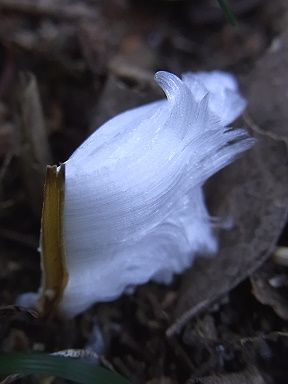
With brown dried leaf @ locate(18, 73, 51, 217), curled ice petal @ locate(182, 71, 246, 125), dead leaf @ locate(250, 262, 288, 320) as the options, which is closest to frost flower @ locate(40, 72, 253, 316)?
curled ice petal @ locate(182, 71, 246, 125)

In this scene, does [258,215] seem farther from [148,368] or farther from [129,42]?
[129,42]

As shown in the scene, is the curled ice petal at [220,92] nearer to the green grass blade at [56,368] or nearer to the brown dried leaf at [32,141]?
the brown dried leaf at [32,141]

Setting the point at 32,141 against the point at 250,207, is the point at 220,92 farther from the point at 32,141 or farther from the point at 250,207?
the point at 32,141

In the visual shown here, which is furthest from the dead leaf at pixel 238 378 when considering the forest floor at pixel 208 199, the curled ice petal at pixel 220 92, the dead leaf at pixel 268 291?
the curled ice petal at pixel 220 92

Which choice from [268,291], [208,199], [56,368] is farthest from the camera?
[208,199]

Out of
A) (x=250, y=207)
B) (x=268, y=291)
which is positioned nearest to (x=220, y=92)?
(x=250, y=207)

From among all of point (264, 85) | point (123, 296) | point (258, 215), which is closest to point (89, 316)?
point (123, 296)
